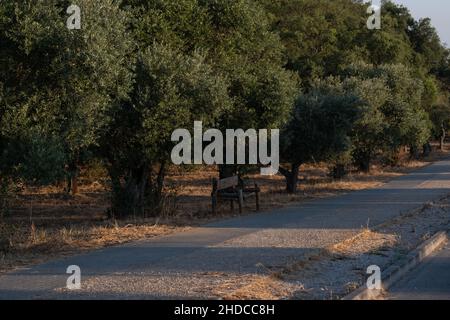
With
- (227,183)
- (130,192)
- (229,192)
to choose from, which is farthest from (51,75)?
(229,192)

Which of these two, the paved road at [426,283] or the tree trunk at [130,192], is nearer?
the paved road at [426,283]

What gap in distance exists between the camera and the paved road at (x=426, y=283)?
877 centimetres

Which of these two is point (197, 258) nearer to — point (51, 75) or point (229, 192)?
point (51, 75)

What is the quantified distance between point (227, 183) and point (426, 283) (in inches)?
401

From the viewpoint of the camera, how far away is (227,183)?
63.6ft

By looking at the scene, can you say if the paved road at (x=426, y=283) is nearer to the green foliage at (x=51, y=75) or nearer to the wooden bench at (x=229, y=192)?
the green foliage at (x=51, y=75)

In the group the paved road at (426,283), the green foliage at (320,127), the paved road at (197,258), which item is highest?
the green foliage at (320,127)

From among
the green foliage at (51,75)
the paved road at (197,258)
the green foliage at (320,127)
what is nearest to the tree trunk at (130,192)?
the paved road at (197,258)

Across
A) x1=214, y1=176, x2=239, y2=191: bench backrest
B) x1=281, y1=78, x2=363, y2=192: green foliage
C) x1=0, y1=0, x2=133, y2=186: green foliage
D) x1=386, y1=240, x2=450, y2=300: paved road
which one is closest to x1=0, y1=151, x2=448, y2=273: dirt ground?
x1=214, y1=176, x2=239, y2=191: bench backrest

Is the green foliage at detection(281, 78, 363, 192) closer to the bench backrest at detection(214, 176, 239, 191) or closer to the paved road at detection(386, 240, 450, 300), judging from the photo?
the bench backrest at detection(214, 176, 239, 191)

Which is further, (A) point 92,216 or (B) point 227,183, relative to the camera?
(A) point 92,216

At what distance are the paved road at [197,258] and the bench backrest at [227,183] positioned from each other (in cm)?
149

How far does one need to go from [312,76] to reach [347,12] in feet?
A: 61.7

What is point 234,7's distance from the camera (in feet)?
62.0
